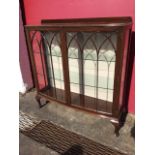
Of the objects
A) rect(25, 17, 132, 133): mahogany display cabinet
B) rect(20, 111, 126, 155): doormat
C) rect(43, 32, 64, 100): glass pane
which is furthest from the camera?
rect(43, 32, 64, 100): glass pane

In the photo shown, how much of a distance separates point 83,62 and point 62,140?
886mm

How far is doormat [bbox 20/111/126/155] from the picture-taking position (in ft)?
5.68

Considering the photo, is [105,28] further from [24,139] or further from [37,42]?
[24,139]

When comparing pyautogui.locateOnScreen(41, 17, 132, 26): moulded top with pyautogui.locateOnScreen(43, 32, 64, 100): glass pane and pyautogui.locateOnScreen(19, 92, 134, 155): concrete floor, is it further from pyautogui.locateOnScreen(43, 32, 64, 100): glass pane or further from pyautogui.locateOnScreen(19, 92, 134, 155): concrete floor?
pyautogui.locateOnScreen(19, 92, 134, 155): concrete floor

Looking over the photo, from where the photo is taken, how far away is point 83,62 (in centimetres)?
205

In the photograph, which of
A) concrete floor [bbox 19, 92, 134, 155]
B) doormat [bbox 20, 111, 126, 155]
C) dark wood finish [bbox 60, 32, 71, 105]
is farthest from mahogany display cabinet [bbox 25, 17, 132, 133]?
doormat [bbox 20, 111, 126, 155]

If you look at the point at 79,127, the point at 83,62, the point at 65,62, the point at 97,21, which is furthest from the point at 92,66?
the point at 79,127

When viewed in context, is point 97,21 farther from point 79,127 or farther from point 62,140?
point 62,140

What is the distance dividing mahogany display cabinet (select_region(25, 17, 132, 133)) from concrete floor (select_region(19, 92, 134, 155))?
19 centimetres

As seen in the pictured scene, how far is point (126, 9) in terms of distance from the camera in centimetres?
168

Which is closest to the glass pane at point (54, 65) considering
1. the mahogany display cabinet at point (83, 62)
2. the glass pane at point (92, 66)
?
the mahogany display cabinet at point (83, 62)

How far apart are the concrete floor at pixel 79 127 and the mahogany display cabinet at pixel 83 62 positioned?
186mm
